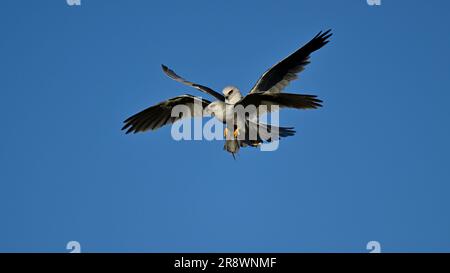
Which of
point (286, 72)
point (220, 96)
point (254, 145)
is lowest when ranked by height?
point (254, 145)

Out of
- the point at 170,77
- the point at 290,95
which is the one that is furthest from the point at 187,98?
the point at 290,95

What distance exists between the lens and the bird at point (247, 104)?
10898 mm

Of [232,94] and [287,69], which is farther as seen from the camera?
[287,69]

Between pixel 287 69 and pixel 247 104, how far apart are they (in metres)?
1.54

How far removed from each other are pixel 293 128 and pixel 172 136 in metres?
2.05

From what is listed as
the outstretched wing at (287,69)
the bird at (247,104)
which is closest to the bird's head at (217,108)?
the bird at (247,104)

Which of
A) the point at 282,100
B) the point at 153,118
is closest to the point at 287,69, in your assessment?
the point at 282,100

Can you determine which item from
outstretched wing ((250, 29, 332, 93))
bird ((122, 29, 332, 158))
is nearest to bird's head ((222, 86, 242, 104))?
bird ((122, 29, 332, 158))

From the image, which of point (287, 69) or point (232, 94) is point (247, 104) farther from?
point (287, 69)

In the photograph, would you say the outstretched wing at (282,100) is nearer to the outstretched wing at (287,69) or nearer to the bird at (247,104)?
the bird at (247,104)

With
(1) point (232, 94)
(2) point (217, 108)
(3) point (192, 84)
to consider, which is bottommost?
(2) point (217, 108)

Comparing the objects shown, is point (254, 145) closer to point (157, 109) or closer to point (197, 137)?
point (197, 137)

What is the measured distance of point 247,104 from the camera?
11.1 meters

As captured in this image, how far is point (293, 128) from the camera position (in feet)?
36.2
